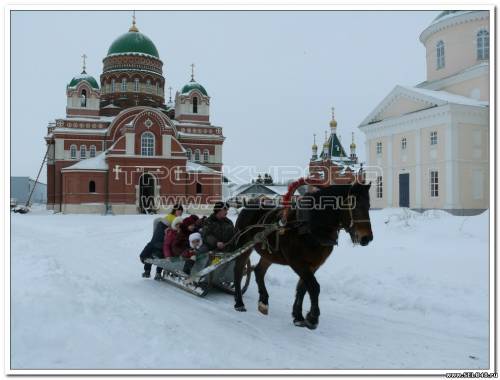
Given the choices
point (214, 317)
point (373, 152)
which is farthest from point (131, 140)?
point (214, 317)

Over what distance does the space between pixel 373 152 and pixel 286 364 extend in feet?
86.6

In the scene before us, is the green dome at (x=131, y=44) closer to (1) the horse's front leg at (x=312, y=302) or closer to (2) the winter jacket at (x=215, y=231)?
(2) the winter jacket at (x=215, y=231)

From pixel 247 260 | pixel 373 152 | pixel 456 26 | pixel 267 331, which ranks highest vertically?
pixel 456 26

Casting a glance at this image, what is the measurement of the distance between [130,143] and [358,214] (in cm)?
3406

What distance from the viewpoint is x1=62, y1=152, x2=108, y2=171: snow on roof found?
37.3 meters

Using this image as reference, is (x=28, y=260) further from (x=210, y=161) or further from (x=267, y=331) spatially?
(x=210, y=161)

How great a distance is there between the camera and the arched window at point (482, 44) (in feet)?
86.4

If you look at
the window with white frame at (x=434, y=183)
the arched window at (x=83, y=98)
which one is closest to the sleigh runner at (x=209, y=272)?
the window with white frame at (x=434, y=183)

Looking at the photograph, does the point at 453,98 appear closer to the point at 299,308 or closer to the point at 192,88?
the point at 299,308

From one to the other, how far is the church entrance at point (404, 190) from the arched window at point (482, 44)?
28.1 feet

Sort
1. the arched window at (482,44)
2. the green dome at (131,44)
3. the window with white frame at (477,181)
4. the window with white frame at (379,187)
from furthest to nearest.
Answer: the green dome at (131,44)
the window with white frame at (379,187)
the arched window at (482,44)
the window with white frame at (477,181)

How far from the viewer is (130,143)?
122ft

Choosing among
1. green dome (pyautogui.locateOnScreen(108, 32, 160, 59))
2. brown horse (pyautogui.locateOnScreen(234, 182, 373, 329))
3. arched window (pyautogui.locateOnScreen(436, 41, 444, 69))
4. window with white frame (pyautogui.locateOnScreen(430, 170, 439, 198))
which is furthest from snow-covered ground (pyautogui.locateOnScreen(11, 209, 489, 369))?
green dome (pyautogui.locateOnScreen(108, 32, 160, 59))
